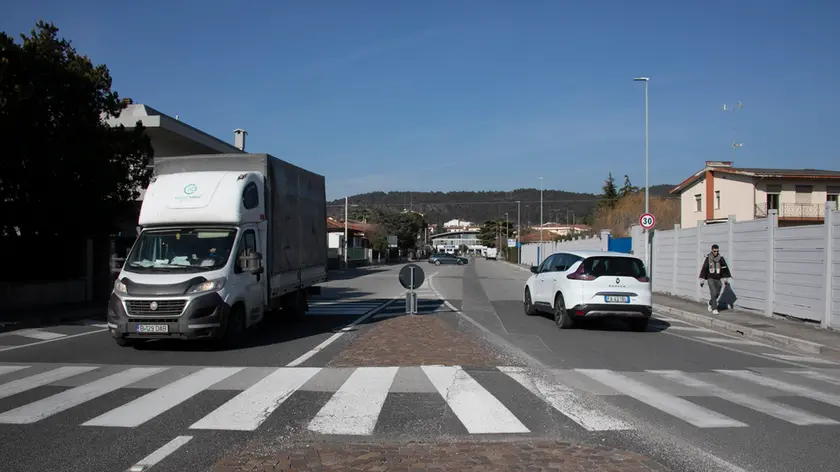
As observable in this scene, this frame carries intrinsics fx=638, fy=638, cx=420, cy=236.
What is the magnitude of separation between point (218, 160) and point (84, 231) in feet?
29.9

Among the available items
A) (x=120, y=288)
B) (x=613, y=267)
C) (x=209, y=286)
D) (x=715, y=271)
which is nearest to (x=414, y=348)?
(x=209, y=286)

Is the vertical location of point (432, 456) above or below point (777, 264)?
below

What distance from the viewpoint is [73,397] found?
23.3ft

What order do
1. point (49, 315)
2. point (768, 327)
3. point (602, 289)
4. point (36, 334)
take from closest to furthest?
point (36, 334)
point (602, 289)
point (768, 327)
point (49, 315)

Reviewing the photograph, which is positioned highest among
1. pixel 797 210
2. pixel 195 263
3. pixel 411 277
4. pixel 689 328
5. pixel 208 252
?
pixel 797 210

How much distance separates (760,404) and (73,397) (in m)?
7.63

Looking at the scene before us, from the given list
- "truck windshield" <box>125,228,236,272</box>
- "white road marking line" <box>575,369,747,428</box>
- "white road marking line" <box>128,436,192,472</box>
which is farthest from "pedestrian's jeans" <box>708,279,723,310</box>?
"white road marking line" <box>128,436,192,472</box>

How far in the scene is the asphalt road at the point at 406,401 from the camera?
5.40 m

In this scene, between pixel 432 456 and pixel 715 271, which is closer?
pixel 432 456

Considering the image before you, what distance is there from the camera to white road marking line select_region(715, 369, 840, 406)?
741 cm

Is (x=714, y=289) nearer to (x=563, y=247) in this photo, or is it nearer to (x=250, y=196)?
(x=250, y=196)

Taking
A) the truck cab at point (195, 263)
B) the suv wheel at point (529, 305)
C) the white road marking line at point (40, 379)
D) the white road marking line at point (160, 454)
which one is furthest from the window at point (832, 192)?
the white road marking line at point (160, 454)

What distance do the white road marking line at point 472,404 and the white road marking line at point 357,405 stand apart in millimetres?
670

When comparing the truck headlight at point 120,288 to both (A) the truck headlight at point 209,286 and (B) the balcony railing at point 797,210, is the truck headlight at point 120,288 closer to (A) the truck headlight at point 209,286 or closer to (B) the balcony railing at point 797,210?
(A) the truck headlight at point 209,286
